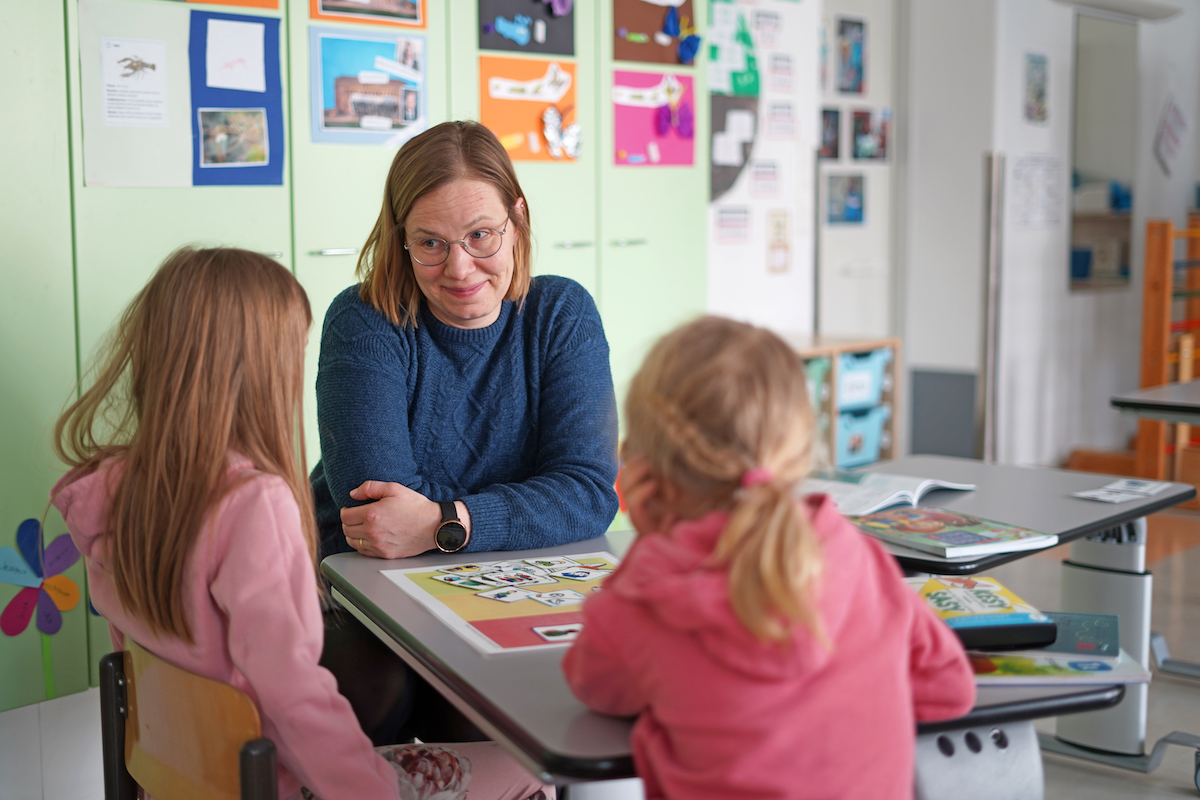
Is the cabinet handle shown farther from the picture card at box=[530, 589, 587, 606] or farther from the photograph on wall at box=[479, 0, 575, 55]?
the picture card at box=[530, 589, 587, 606]

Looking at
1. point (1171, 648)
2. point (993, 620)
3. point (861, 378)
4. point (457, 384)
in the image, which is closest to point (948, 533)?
point (993, 620)

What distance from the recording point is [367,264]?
173 centimetres

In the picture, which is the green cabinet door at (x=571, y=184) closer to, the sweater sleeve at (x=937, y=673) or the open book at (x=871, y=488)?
the open book at (x=871, y=488)

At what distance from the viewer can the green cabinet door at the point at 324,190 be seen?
246 centimetres

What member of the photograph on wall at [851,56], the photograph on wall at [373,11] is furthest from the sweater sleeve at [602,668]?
the photograph on wall at [851,56]

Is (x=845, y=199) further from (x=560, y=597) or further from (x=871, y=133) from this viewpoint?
(x=560, y=597)

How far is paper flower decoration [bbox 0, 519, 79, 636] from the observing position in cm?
214

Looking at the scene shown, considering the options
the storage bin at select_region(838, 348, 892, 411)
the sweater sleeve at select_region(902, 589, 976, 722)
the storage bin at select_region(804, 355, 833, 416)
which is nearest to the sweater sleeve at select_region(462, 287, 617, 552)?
the sweater sleeve at select_region(902, 589, 976, 722)

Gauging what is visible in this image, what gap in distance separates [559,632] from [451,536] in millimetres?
359

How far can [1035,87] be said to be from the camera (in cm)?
545

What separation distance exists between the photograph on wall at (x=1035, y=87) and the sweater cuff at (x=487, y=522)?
478cm

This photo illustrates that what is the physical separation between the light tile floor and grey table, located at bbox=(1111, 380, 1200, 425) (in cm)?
44

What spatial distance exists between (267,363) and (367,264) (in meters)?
0.54

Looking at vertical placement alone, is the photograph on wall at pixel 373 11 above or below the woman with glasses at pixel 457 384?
above
